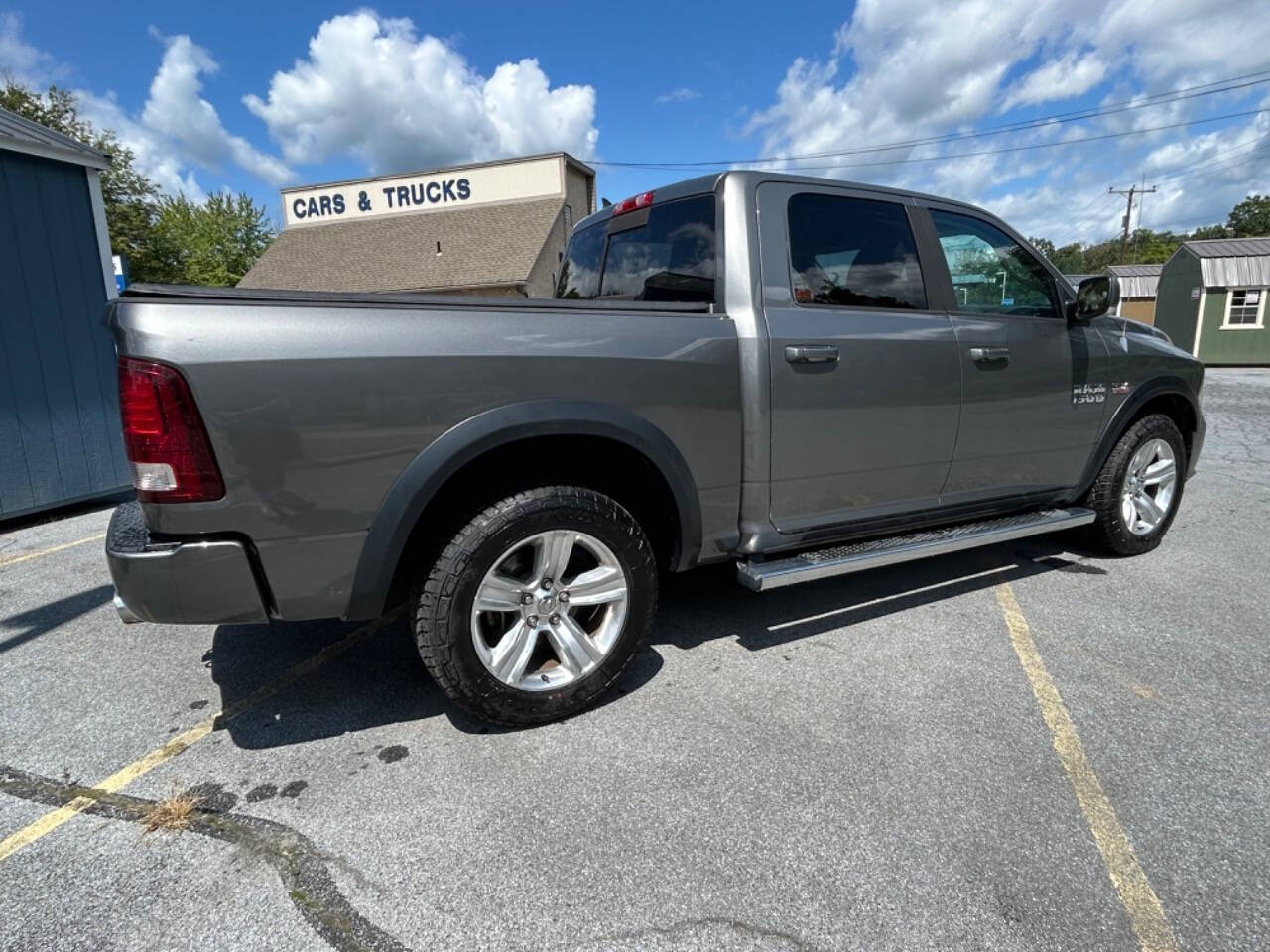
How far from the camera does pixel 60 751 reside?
2.57 meters

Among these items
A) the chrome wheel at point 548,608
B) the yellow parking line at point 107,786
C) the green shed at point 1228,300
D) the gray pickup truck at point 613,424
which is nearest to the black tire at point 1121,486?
the gray pickup truck at point 613,424

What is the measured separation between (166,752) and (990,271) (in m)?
4.24

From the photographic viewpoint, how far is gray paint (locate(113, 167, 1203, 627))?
207cm

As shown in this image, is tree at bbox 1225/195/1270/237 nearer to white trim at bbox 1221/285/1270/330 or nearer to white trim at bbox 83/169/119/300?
white trim at bbox 1221/285/1270/330

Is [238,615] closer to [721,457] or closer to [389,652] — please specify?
[389,652]

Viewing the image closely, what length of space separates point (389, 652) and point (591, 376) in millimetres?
1742

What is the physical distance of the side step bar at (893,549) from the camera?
9.50ft

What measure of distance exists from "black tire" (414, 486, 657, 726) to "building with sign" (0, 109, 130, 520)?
4.77 m

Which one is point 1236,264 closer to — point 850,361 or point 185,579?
point 850,361

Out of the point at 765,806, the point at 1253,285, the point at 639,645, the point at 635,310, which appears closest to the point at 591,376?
the point at 635,310

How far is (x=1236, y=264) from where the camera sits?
23.3 metres

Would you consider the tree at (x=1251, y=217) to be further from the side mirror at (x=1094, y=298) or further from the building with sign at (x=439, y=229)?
the side mirror at (x=1094, y=298)

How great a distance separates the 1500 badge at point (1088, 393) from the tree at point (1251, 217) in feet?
275

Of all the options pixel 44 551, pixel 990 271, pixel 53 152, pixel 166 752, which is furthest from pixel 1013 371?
pixel 53 152
